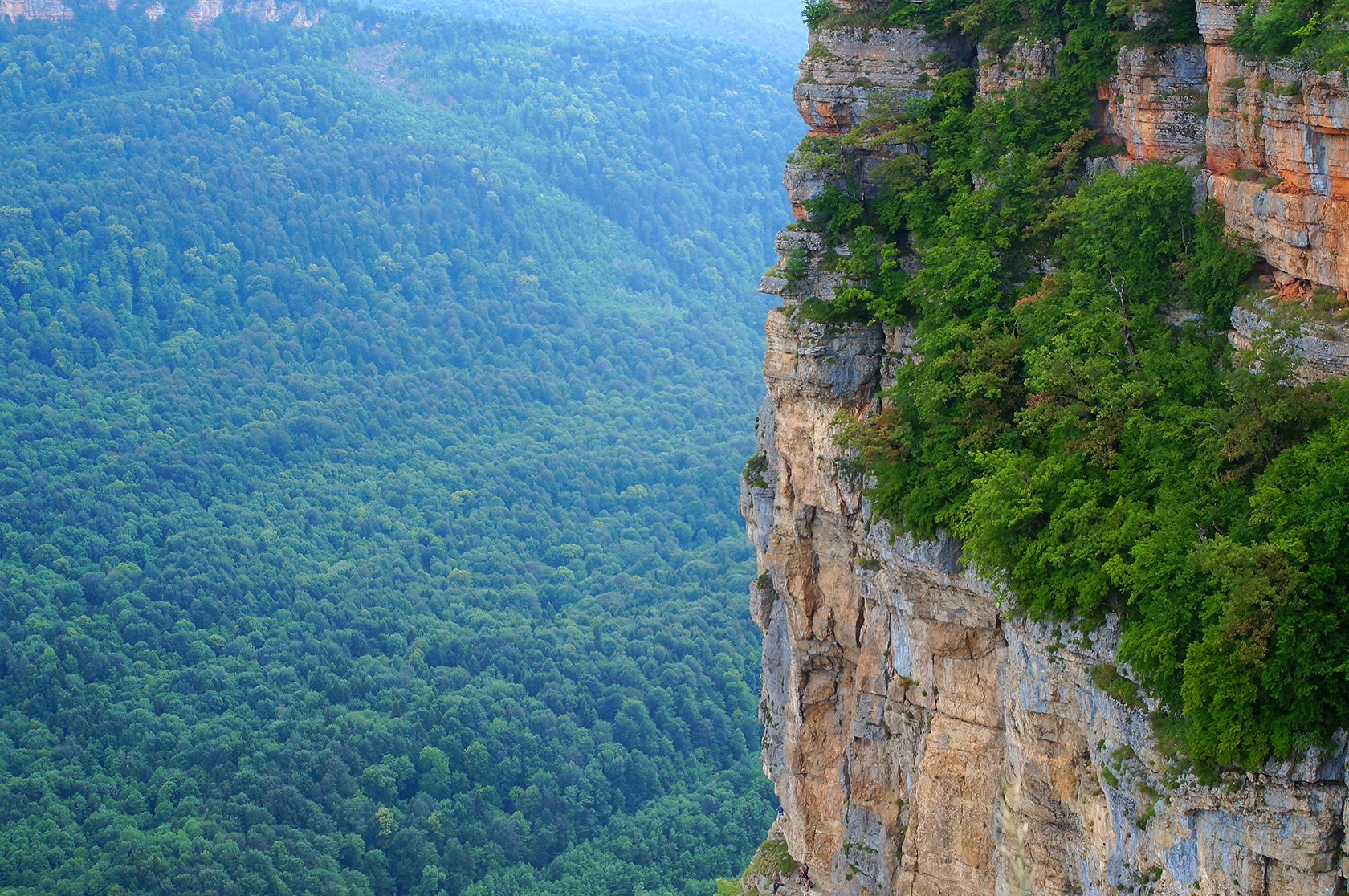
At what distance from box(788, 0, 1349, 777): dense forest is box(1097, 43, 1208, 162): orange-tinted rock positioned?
426mm

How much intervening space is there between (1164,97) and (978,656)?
35.2 feet

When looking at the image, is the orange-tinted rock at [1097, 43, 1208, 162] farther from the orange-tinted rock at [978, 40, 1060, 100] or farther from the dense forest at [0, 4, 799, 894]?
the dense forest at [0, 4, 799, 894]

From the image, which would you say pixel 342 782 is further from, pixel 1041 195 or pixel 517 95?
pixel 517 95

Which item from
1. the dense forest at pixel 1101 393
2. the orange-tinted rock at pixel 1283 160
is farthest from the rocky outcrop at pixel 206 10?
the orange-tinted rock at pixel 1283 160

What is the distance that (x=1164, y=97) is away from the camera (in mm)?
25266

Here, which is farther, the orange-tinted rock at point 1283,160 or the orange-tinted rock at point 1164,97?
the orange-tinted rock at point 1164,97

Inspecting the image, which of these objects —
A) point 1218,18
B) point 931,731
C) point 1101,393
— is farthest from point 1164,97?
point 931,731

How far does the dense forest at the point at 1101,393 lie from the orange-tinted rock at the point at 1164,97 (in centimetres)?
43

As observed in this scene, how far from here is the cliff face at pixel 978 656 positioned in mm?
20875

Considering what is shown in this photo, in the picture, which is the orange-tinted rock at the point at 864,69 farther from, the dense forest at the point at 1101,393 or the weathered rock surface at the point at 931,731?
the weathered rock surface at the point at 931,731

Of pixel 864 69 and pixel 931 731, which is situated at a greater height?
pixel 864 69

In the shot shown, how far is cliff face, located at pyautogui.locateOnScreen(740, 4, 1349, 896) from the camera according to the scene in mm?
20875

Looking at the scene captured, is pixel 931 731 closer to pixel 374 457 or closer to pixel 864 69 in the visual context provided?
pixel 864 69

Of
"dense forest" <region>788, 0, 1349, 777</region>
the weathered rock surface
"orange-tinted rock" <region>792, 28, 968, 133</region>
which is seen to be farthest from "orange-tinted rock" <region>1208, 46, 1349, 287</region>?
"orange-tinted rock" <region>792, 28, 968, 133</region>
